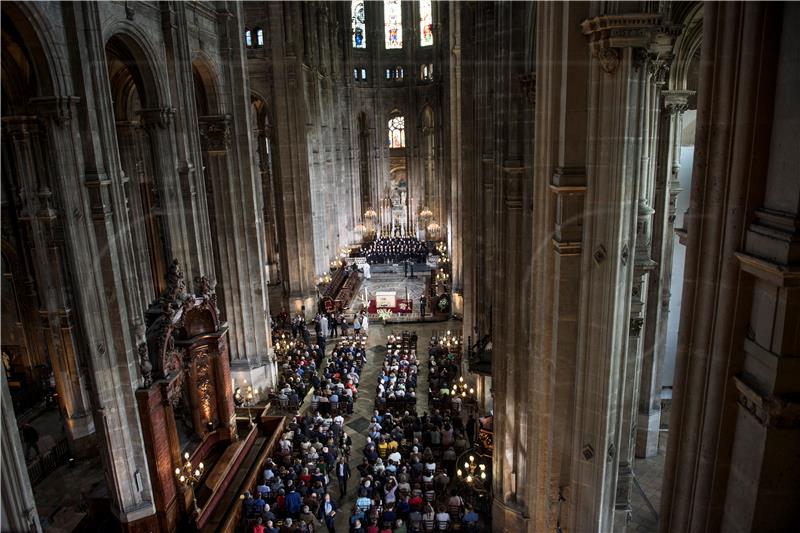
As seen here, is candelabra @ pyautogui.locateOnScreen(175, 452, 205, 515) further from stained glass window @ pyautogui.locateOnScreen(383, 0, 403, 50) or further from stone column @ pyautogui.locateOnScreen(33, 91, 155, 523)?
stained glass window @ pyautogui.locateOnScreen(383, 0, 403, 50)

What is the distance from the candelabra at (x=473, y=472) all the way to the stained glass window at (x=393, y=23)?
130 feet

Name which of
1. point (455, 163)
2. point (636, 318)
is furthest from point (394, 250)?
point (636, 318)

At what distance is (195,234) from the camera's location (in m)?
18.1

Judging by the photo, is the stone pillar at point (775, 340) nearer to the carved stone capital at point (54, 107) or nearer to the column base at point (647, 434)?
the column base at point (647, 434)

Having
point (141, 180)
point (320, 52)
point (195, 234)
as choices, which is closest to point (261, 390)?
point (195, 234)

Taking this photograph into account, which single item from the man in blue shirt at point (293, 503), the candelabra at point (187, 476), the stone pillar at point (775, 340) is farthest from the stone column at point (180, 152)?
the stone pillar at point (775, 340)

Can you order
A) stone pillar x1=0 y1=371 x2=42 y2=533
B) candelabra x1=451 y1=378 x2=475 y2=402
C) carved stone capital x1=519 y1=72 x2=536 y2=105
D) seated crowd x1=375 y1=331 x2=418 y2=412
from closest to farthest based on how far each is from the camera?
stone pillar x1=0 y1=371 x2=42 y2=533 < carved stone capital x1=519 y1=72 x2=536 y2=105 < seated crowd x1=375 y1=331 x2=418 y2=412 < candelabra x1=451 y1=378 x2=475 y2=402

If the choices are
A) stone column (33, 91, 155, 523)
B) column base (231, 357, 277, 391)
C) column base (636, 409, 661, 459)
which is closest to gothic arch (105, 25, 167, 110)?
stone column (33, 91, 155, 523)

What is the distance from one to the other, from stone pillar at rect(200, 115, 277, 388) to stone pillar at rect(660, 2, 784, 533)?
19.1 m

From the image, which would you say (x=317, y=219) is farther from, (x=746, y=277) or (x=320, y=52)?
(x=746, y=277)

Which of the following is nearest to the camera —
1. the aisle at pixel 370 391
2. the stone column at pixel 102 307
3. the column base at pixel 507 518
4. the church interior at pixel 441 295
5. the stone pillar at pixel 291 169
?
the church interior at pixel 441 295

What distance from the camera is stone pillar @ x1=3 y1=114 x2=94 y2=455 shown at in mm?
13977

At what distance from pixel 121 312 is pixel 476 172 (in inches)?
466

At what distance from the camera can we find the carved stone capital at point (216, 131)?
20688 millimetres
